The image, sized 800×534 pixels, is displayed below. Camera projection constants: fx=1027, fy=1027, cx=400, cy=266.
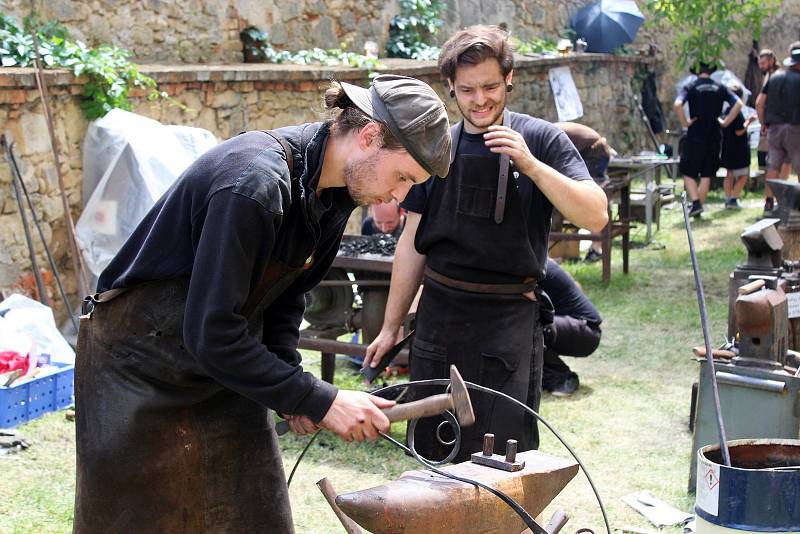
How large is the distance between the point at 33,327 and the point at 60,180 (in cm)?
110

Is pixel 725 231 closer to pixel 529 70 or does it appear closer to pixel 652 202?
pixel 652 202

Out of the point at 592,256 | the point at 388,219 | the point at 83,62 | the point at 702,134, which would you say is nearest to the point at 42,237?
the point at 83,62

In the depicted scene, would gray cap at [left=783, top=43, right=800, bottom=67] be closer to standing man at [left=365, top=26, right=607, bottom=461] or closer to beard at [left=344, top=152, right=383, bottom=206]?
standing man at [left=365, top=26, right=607, bottom=461]

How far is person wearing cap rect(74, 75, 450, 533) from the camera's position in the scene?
7.10 ft

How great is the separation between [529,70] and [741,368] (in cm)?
968

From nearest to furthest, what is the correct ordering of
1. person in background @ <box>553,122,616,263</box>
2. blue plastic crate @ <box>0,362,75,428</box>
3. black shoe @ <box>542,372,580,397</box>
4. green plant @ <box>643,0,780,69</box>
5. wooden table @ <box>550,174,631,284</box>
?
blue plastic crate @ <box>0,362,75,428</box>, black shoe @ <box>542,372,580,397</box>, person in background @ <box>553,122,616,263</box>, wooden table @ <box>550,174,631,284</box>, green plant @ <box>643,0,780,69</box>

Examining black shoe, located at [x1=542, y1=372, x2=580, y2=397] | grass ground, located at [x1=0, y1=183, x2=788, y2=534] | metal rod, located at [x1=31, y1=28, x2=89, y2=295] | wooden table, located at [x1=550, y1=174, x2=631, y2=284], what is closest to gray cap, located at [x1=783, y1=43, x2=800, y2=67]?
wooden table, located at [x1=550, y1=174, x2=631, y2=284]

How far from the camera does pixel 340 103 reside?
2.32m

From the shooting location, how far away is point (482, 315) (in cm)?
348

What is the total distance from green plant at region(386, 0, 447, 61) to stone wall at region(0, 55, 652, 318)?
573 millimetres

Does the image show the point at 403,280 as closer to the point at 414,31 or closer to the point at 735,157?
the point at 414,31

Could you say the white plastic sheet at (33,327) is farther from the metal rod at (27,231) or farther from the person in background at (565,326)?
the person in background at (565,326)

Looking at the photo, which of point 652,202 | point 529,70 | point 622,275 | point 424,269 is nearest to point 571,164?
point 424,269

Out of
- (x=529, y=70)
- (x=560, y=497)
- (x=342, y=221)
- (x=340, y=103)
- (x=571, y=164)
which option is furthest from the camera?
(x=529, y=70)
